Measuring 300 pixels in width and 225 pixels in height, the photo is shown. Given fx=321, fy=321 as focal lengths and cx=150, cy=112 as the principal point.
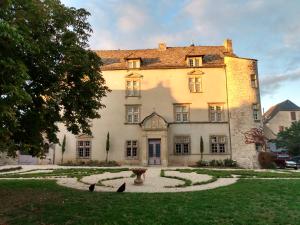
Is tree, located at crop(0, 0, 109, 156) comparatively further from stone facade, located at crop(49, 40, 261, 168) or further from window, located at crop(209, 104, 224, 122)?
window, located at crop(209, 104, 224, 122)

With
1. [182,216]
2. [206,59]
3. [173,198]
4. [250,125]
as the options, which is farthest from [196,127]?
[182,216]

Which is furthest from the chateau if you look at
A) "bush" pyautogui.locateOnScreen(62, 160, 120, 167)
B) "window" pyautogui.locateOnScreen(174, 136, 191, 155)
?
"bush" pyautogui.locateOnScreen(62, 160, 120, 167)

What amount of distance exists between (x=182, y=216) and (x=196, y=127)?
2487 centimetres

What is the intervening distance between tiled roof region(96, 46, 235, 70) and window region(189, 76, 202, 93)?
66.8 inches

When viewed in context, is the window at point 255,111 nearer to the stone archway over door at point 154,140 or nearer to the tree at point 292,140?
the stone archway over door at point 154,140

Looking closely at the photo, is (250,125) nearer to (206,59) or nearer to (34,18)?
(206,59)

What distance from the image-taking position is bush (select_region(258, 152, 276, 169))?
31.5 metres

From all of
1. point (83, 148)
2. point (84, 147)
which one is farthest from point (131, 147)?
point (83, 148)

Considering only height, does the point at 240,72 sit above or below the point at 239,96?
above

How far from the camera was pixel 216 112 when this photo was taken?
33250mm

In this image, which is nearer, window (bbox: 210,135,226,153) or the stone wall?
the stone wall

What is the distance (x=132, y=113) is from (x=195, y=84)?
23.9 ft

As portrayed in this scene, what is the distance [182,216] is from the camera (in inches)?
333

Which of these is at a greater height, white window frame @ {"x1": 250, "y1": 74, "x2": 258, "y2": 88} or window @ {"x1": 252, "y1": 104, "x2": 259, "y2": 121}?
white window frame @ {"x1": 250, "y1": 74, "x2": 258, "y2": 88}
